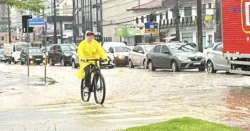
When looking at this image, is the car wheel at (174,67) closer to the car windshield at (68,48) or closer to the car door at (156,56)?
the car door at (156,56)

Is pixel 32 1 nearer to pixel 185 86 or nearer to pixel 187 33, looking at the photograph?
pixel 185 86

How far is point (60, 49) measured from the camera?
137 ft

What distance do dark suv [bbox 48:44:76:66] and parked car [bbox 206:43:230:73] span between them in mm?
18046

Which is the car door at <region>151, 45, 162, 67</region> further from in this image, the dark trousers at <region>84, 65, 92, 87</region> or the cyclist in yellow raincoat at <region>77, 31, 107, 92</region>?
the cyclist in yellow raincoat at <region>77, 31, 107, 92</region>

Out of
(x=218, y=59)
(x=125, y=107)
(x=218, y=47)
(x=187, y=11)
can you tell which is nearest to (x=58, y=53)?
(x=218, y=47)

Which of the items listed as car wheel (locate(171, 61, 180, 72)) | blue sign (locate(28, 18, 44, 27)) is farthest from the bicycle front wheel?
car wheel (locate(171, 61, 180, 72))

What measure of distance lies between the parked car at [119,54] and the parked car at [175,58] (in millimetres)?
8152

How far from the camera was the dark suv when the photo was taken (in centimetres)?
4062

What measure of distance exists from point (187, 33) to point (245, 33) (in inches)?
1927

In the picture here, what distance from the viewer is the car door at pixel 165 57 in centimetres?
2729

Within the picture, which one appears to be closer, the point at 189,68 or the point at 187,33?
the point at 189,68

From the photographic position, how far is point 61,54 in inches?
1629

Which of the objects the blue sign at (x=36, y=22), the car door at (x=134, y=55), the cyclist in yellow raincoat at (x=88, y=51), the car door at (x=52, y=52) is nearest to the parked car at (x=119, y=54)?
the car door at (x=134, y=55)

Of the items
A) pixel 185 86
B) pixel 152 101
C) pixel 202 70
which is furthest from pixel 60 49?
pixel 152 101
